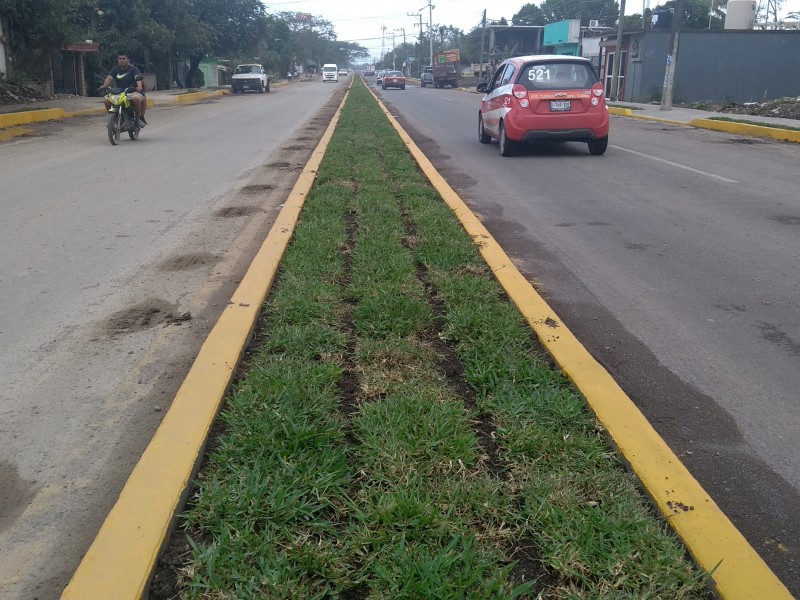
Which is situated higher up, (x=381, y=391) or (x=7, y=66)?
(x=7, y=66)

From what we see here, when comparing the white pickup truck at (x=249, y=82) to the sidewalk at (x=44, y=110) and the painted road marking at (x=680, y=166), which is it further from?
the painted road marking at (x=680, y=166)

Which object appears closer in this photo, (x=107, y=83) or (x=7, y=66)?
(x=107, y=83)

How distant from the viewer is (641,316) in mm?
4711

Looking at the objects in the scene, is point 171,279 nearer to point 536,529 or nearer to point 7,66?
point 536,529

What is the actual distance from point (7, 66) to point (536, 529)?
99.7 feet

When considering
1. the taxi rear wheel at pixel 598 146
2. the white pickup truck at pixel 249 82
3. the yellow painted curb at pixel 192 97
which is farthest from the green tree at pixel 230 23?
the taxi rear wheel at pixel 598 146

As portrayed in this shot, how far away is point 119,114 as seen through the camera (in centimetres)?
1426

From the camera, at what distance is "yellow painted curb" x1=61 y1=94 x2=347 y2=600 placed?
224 centimetres

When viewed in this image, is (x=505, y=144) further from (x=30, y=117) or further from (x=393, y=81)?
(x=393, y=81)

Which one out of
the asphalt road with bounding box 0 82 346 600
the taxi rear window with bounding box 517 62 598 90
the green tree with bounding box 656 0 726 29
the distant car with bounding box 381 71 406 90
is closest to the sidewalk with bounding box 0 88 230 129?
the asphalt road with bounding box 0 82 346 600

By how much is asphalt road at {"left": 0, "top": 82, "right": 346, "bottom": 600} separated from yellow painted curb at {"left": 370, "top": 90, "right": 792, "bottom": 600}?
1.95 m

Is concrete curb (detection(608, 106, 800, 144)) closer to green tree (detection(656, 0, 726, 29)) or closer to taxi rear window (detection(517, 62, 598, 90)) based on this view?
taxi rear window (detection(517, 62, 598, 90))

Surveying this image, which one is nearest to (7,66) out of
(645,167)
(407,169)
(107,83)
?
(107,83)

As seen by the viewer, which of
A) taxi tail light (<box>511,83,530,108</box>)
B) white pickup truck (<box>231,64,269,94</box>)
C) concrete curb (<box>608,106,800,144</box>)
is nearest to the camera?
taxi tail light (<box>511,83,530,108</box>)
